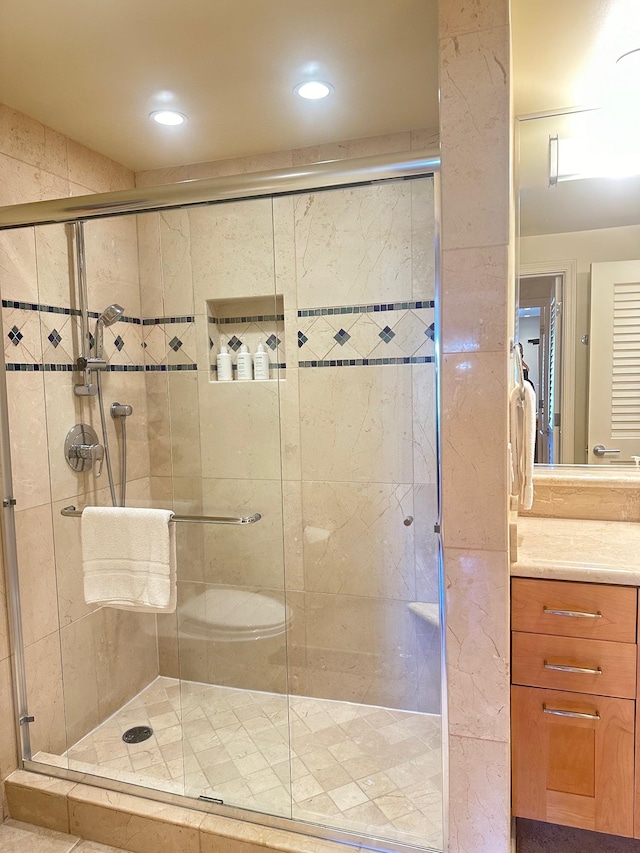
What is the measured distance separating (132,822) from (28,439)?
1316 mm

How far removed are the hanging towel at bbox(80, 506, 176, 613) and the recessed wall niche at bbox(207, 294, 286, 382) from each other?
0.55 meters

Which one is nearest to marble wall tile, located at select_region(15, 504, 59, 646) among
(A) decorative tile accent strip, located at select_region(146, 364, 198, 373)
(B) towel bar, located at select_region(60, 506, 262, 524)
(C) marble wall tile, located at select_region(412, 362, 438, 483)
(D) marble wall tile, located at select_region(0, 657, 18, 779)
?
(D) marble wall tile, located at select_region(0, 657, 18, 779)

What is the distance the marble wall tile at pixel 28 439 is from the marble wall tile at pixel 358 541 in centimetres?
96

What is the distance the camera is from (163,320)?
189cm

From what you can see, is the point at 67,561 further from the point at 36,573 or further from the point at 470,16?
the point at 470,16

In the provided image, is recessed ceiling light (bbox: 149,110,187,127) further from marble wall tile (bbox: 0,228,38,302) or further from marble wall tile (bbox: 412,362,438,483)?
marble wall tile (bbox: 412,362,438,483)

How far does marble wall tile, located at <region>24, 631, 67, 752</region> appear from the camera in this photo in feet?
6.57

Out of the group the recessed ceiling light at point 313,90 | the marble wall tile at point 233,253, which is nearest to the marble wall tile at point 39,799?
the marble wall tile at point 233,253

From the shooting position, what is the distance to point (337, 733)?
2039 millimetres

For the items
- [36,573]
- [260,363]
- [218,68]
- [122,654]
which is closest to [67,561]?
[36,573]

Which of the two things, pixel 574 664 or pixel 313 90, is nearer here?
pixel 574 664

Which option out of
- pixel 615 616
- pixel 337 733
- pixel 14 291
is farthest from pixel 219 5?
pixel 337 733

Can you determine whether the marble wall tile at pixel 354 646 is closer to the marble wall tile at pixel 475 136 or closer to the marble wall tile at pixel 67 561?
the marble wall tile at pixel 67 561

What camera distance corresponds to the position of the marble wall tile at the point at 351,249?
1.97 meters
